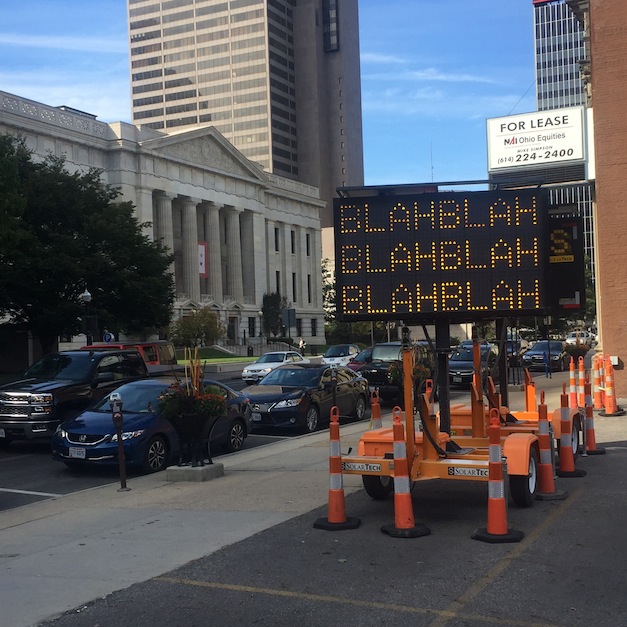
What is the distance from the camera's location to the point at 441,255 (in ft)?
28.3

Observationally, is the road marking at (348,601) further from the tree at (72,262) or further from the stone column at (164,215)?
the stone column at (164,215)

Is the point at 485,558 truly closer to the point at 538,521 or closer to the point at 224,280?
the point at 538,521

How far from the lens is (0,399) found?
16.1 meters

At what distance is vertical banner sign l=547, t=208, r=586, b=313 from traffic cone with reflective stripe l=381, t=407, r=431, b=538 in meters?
3.75

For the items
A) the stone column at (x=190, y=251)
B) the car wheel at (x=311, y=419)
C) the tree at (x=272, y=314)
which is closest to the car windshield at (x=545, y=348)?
the car wheel at (x=311, y=419)

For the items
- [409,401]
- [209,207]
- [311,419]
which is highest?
[209,207]

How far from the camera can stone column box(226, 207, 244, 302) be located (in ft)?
297

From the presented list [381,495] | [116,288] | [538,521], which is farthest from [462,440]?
[116,288]

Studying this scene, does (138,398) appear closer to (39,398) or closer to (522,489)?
(39,398)

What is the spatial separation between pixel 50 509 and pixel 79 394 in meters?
6.81

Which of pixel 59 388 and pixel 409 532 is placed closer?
pixel 409 532

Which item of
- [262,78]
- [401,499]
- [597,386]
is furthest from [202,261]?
[262,78]

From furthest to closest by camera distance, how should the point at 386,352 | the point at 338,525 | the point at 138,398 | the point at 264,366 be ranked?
the point at 264,366, the point at 386,352, the point at 138,398, the point at 338,525

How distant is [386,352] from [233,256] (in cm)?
6409
